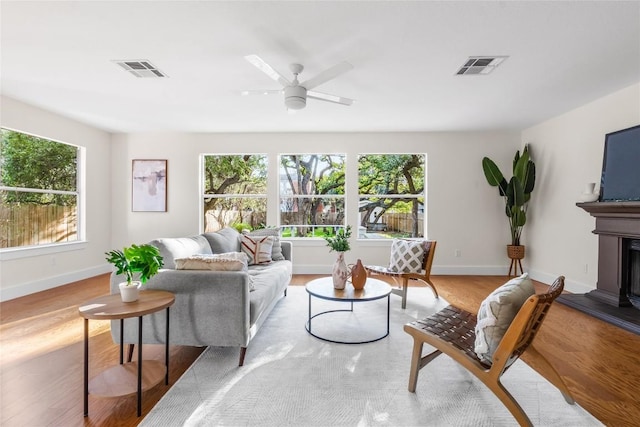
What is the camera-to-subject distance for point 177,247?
2.78 m

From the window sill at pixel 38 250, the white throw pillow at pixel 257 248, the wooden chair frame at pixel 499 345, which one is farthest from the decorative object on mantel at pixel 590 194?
the window sill at pixel 38 250

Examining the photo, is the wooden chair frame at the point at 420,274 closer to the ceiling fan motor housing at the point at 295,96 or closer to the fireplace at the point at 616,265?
the fireplace at the point at 616,265

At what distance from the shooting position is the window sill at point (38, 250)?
3876mm

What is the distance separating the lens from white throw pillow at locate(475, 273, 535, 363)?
1.66 meters

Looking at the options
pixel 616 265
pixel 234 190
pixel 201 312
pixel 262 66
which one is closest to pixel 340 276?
pixel 201 312

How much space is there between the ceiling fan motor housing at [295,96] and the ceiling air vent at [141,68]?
132cm

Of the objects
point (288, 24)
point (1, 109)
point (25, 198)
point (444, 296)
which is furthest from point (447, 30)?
point (25, 198)

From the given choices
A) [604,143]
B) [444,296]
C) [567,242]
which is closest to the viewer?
[604,143]

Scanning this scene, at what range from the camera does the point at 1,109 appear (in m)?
3.79

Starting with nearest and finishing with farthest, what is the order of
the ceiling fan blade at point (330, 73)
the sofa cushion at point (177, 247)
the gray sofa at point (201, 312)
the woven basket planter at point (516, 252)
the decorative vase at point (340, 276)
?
the gray sofa at point (201, 312) → the ceiling fan blade at point (330, 73) → the sofa cushion at point (177, 247) → the decorative vase at point (340, 276) → the woven basket planter at point (516, 252)

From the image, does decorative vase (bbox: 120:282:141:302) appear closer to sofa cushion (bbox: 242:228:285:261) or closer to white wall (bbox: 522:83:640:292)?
sofa cushion (bbox: 242:228:285:261)

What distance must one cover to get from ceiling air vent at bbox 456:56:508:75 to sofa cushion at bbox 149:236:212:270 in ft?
10.0

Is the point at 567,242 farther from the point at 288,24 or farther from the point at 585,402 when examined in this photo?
the point at 288,24

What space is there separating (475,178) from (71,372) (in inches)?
223
